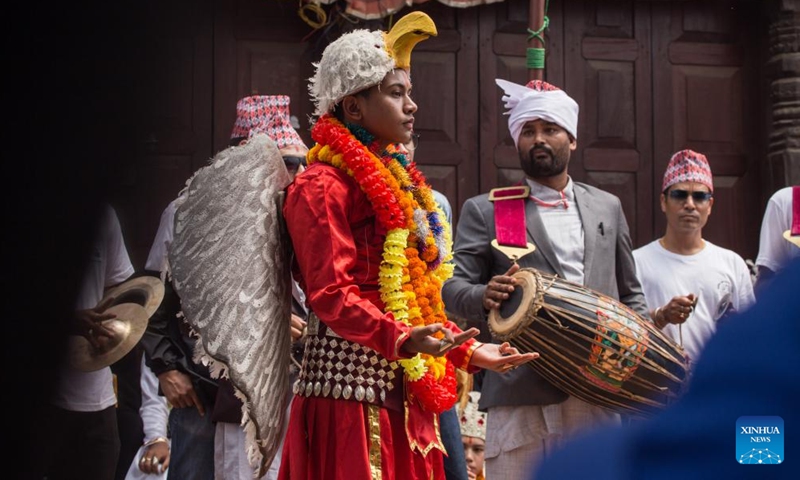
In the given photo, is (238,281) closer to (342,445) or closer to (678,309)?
(342,445)

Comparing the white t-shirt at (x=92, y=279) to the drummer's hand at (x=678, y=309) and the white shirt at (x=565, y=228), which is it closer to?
the white shirt at (x=565, y=228)

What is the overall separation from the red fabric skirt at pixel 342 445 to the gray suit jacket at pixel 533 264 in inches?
47.8

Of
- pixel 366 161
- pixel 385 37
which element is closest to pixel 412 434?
pixel 366 161

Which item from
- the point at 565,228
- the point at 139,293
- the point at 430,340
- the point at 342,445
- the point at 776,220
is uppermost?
the point at 776,220

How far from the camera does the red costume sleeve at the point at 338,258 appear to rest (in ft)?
9.27

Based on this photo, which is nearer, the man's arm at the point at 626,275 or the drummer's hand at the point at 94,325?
the drummer's hand at the point at 94,325

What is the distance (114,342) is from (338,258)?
62.6 inches

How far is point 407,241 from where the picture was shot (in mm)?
3168

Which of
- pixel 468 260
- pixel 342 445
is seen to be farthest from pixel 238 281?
pixel 468 260

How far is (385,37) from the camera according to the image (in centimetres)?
327

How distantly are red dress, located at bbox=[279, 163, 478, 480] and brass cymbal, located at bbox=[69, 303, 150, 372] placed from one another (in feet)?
3.69

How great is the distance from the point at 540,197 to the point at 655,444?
375cm

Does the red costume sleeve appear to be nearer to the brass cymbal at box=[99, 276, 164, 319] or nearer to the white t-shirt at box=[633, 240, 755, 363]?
the brass cymbal at box=[99, 276, 164, 319]

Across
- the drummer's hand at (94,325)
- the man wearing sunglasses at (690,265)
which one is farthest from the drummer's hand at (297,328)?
the drummer's hand at (94,325)
